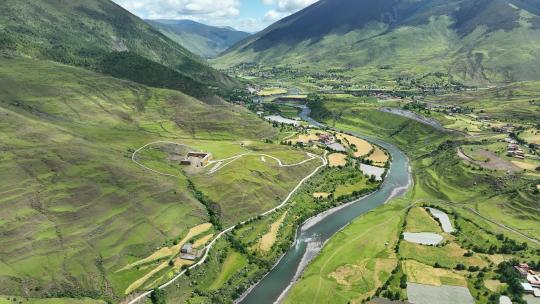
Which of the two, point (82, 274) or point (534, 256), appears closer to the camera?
point (82, 274)

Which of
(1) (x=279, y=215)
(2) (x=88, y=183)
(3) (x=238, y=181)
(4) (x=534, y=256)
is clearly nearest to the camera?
(4) (x=534, y=256)

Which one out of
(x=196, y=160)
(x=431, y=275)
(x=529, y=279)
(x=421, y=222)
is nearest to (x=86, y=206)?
(x=196, y=160)

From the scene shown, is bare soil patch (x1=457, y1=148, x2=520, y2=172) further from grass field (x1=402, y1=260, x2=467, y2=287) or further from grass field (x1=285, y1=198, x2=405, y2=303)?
grass field (x1=402, y1=260, x2=467, y2=287)

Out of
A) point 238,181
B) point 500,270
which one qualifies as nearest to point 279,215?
point 238,181

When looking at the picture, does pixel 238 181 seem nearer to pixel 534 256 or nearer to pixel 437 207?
pixel 437 207

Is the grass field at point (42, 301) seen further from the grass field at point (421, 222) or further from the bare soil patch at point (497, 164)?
the bare soil patch at point (497, 164)

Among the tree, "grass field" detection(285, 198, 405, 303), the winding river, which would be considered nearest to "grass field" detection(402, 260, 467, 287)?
"grass field" detection(285, 198, 405, 303)
